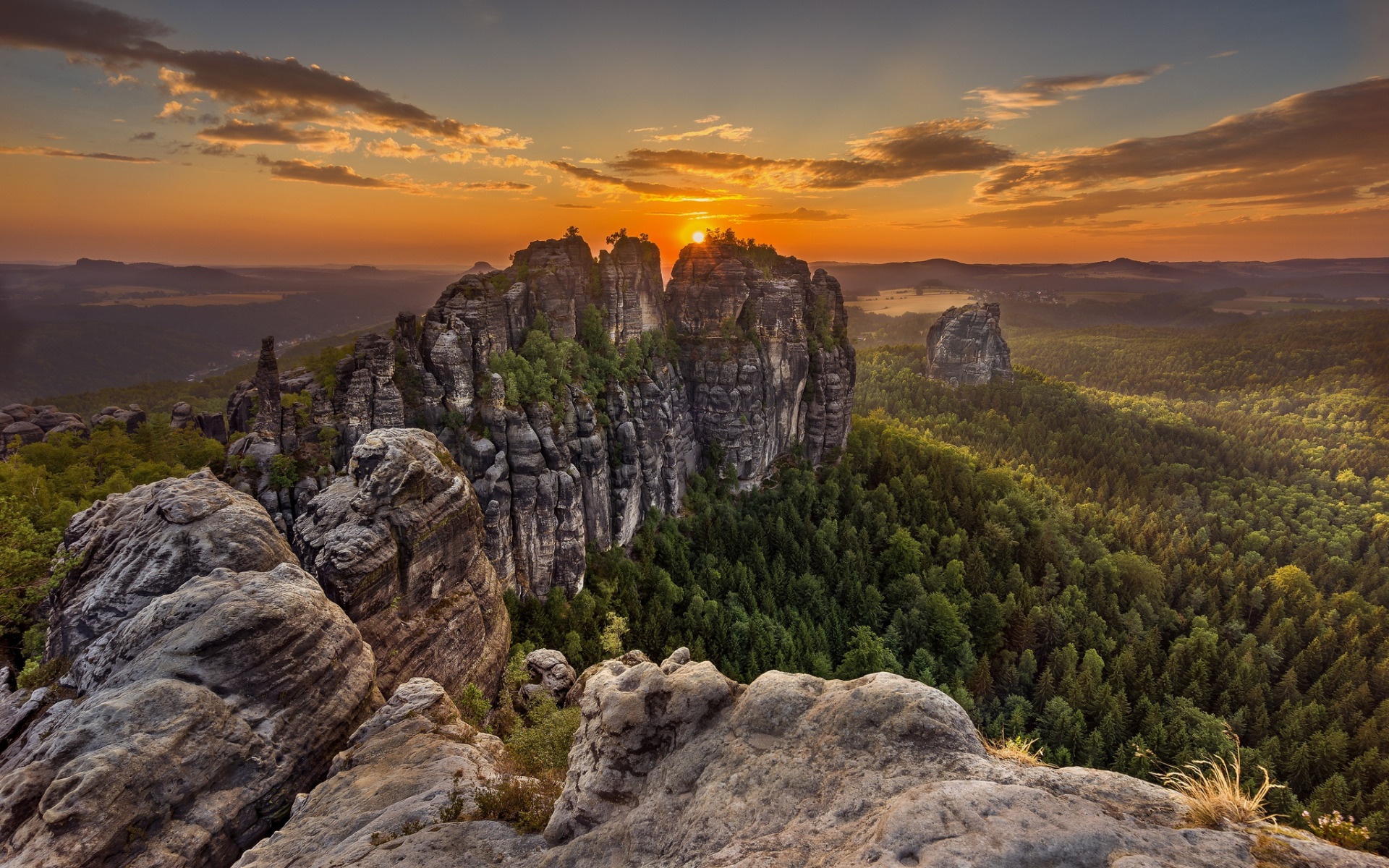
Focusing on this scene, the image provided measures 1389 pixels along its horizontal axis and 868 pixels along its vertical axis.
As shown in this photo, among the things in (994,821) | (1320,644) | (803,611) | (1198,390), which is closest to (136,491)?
(994,821)

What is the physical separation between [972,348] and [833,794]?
148068mm

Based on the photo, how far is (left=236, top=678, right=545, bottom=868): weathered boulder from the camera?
11336 millimetres

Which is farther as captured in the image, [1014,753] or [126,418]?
[126,418]

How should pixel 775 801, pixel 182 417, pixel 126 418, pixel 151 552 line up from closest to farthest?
pixel 775 801 → pixel 151 552 → pixel 182 417 → pixel 126 418

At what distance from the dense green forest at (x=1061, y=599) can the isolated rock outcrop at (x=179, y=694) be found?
2460cm

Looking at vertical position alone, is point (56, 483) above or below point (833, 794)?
below

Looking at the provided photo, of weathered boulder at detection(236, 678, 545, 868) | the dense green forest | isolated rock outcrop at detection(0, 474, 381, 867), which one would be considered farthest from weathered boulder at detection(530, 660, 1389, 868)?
the dense green forest

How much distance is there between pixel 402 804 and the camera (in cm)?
1276

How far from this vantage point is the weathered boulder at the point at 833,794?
279 inches

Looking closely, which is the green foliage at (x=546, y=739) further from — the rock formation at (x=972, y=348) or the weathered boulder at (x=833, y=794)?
the rock formation at (x=972, y=348)

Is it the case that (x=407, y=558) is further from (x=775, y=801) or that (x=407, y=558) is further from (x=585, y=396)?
(x=585, y=396)

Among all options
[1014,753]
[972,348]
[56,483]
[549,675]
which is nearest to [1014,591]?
[549,675]

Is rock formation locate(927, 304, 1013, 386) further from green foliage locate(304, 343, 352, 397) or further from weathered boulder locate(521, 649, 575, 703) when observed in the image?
green foliage locate(304, 343, 352, 397)

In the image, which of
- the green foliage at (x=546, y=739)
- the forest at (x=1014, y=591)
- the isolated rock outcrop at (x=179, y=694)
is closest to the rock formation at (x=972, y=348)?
the forest at (x=1014, y=591)
